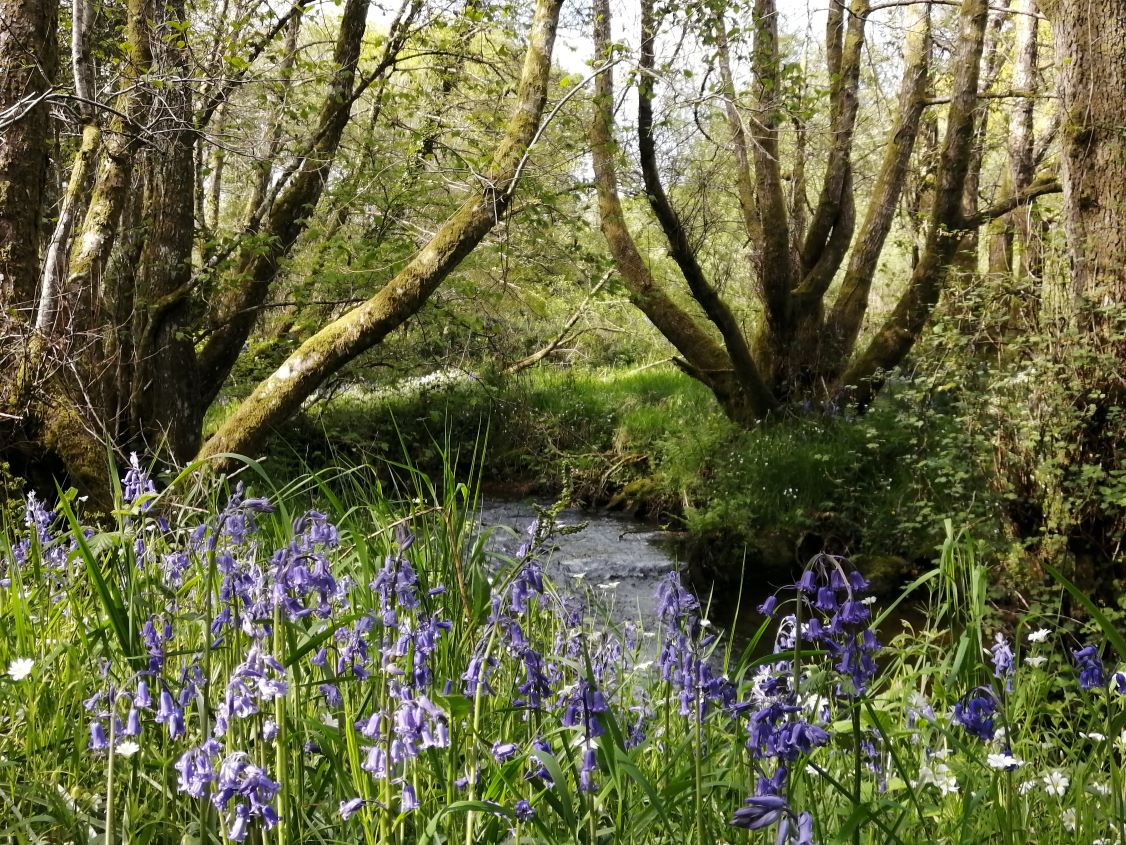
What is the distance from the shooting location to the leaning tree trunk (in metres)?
6.64

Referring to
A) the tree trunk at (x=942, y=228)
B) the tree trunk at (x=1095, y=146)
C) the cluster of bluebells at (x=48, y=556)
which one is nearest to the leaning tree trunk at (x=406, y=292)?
the cluster of bluebells at (x=48, y=556)

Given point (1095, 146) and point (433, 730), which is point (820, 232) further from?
point (433, 730)

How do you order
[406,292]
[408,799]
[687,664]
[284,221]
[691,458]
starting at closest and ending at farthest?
[408,799], [687,664], [406,292], [284,221], [691,458]

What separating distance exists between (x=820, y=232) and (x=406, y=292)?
17.7 ft

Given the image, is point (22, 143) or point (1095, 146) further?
point (22, 143)

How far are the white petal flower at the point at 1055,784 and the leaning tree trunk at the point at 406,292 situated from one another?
522 cm

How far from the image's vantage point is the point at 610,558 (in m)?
8.51

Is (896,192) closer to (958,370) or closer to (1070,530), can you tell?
(958,370)

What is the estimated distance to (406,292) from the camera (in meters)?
6.70

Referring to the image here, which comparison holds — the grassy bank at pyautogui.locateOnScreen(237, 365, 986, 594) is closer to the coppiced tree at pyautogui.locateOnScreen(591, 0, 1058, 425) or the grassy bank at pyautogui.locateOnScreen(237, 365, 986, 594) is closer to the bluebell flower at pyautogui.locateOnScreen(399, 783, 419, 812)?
the coppiced tree at pyautogui.locateOnScreen(591, 0, 1058, 425)

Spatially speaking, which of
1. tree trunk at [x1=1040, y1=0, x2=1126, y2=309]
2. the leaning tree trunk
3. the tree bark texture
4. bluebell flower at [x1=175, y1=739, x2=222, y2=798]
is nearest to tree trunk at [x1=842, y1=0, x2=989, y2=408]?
tree trunk at [x1=1040, y1=0, x2=1126, y2=309]

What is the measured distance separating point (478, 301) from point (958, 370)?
204 inches

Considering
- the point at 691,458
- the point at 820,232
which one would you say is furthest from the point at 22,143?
the point at 820,232

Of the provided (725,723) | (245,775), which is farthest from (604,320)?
(245,775)
